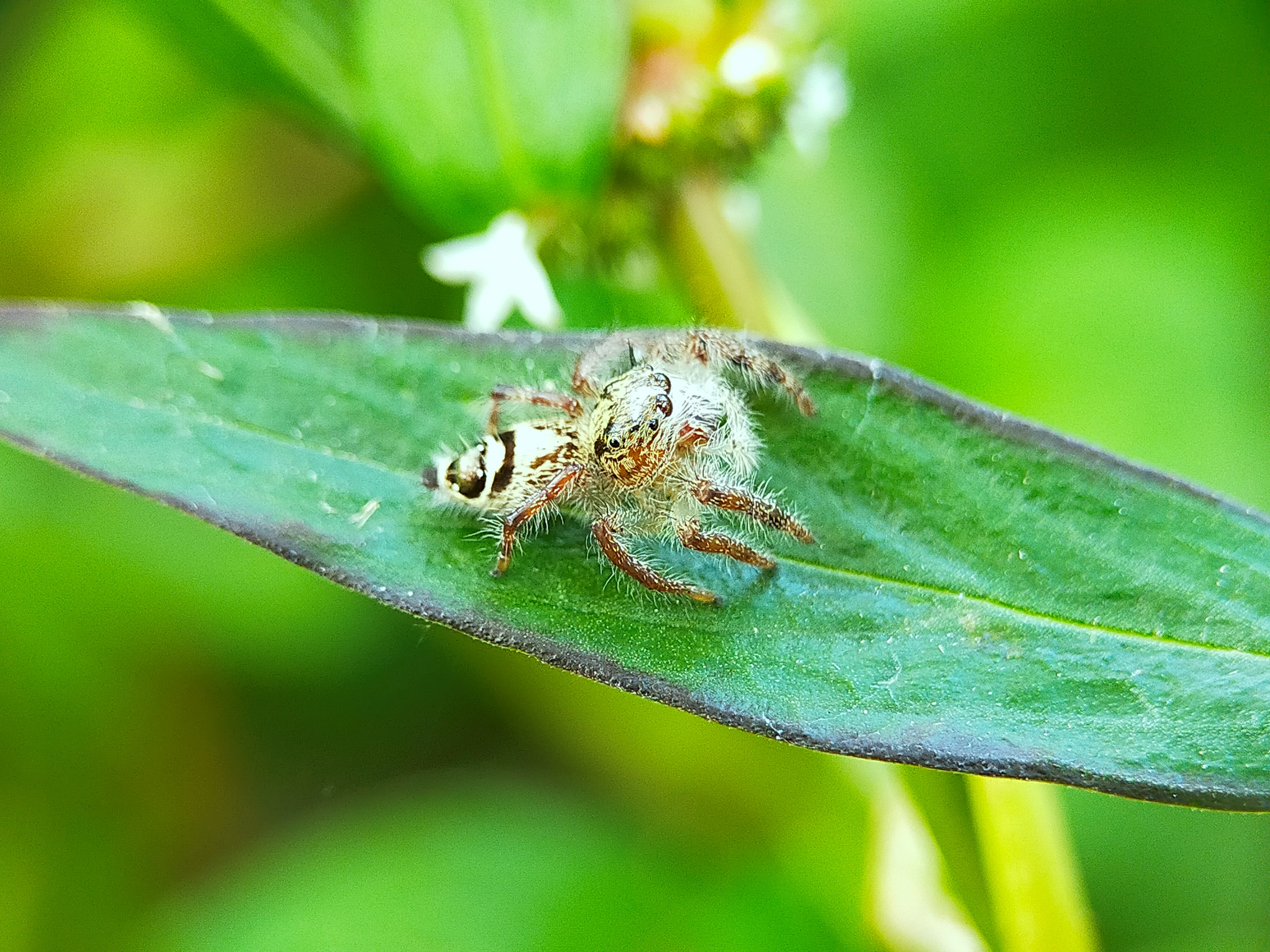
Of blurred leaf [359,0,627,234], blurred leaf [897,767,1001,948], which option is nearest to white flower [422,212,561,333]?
blurred leaf [359,0,627,234]

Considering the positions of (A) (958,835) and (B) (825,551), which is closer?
(B) (825,551)

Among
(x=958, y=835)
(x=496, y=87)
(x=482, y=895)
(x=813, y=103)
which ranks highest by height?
(x=813, y=103)

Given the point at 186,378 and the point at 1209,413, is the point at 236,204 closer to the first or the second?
the point at 186,378

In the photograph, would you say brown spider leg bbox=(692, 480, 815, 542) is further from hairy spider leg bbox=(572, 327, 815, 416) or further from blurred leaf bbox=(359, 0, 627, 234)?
blurred leaf bbox=(359, 0, 627, 234)

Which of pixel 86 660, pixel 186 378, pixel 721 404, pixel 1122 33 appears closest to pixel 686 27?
pixel 721 404

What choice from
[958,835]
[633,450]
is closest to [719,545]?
[633,450]

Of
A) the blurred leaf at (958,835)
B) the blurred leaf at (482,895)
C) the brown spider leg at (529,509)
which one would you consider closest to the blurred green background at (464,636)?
the blurred leaf at (482,895)

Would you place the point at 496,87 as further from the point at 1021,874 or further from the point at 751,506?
the point at 1021,874
